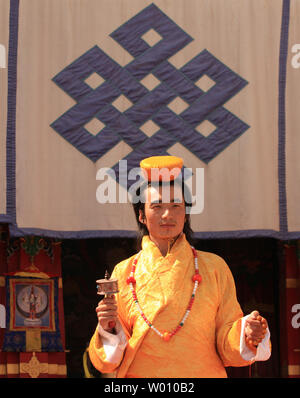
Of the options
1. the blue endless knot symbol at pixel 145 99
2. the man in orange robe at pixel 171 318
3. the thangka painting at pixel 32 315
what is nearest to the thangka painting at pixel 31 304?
the thangka painting at pixel 32 315

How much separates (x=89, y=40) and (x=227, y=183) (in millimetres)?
1108

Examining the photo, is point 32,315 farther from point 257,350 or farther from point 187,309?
point 257,350

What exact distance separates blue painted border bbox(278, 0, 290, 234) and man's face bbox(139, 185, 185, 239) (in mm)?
1322

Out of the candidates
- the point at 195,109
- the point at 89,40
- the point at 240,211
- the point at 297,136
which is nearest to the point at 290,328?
the point at 240,211

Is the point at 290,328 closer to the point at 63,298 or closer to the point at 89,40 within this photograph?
the point at 63,298

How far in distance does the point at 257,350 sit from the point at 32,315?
1.90 metres

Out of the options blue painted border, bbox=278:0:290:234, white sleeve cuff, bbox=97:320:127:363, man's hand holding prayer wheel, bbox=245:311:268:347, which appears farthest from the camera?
blue painted border, bbox=278:0:290:234

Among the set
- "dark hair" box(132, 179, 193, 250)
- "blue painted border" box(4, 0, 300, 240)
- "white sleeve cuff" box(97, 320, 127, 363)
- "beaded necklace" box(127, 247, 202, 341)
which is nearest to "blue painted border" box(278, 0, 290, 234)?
"blue painted border" box(4, 0, 300, 240)

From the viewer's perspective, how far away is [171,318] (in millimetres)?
2818

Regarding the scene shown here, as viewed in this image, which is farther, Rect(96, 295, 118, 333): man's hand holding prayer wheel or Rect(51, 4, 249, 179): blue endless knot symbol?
Rect(51, 4, 249, 179): blue endless knot symbol

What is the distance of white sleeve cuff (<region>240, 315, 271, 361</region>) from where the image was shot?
2.70 metres

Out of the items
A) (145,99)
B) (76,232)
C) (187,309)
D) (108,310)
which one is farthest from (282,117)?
(108,310)

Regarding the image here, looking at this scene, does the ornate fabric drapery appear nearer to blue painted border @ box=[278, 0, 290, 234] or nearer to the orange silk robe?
blue painted border @ box=[278, 0, 290, 234]

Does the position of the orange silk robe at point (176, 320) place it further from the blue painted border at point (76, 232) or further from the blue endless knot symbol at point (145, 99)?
the blue endless knot symbol at point (145, 99)
